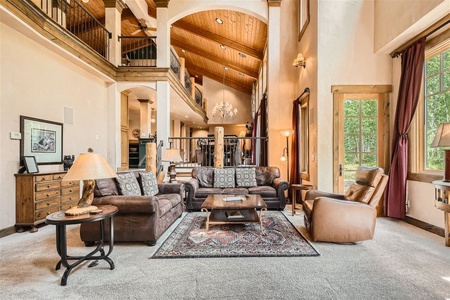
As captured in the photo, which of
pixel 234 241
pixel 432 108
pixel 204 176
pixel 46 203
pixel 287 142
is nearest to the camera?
pixel 234 241

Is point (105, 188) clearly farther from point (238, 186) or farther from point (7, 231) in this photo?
point (238, 186)

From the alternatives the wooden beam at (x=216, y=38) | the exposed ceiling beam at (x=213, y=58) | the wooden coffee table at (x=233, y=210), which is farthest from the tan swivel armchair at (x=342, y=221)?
the exposed ceiling beam at (x=213, y=58)

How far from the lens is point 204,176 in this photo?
18.4 ft

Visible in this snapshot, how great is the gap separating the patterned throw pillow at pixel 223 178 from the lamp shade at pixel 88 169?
3188 millimetres

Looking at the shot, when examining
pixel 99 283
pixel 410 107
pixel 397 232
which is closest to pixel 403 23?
pixel 410 107

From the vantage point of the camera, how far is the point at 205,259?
2.71 metres

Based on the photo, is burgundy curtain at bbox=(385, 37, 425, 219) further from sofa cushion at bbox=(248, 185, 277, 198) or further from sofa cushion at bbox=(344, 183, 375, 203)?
sofa cushion at bbox=(248, 185, 277, 198)

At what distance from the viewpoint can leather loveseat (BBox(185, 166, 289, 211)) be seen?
4.96m

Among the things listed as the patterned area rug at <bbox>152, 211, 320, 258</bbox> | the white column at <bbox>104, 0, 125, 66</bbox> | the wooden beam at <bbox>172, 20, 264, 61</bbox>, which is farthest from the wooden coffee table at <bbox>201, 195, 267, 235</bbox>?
the wooden beam at <bbox>172, 20, 264, 61</bbox>

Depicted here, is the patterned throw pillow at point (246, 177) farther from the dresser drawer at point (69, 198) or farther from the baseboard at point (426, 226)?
the dresser drawer at point (69, 198)

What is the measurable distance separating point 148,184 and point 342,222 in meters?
2.92

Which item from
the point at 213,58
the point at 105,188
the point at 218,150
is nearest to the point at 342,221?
the point at 105,188

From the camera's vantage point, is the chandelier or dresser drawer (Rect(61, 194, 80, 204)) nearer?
dresser drawer (Rect(61, 194, 80, 204))

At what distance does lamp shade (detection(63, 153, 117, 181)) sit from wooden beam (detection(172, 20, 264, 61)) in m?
7.29
